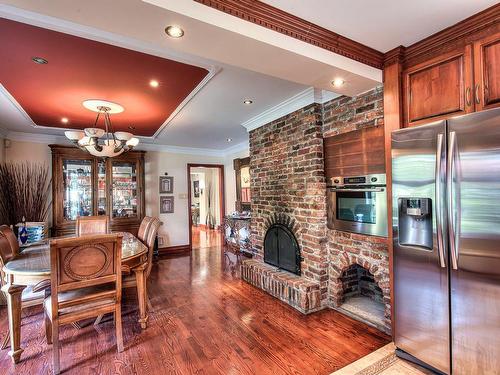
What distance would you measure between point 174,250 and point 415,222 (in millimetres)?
5177

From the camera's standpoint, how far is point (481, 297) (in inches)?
60.0

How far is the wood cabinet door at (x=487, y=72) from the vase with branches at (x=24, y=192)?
5917 mm

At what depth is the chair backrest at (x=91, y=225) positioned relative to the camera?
12.0 feet

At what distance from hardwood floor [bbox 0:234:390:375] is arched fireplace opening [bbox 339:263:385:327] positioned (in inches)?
4.8

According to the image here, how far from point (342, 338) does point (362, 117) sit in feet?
6.92

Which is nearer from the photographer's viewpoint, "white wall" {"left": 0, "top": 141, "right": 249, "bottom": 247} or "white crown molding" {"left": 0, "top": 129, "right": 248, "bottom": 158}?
"white crown molding" {"left": 0, "top": 129, "right": 248, "bottom": 158}

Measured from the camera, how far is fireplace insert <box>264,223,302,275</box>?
10.4 ft

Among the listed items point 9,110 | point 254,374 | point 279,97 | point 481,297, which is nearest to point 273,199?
point 279,97

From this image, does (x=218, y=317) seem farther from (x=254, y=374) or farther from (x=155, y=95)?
(x=155, y=95)

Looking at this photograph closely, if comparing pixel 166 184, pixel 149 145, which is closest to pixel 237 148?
pixel 166 184

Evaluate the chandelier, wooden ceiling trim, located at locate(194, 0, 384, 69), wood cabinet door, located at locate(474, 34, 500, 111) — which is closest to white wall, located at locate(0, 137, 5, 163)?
the chandelier

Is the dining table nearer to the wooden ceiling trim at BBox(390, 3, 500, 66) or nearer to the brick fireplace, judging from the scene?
the brick fireplace

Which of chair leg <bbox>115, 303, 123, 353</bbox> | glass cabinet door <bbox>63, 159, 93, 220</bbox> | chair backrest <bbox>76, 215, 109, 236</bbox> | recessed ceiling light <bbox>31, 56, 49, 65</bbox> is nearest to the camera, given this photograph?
recessed ceiling light <bbox>31, 56, 49, 65</bbox>

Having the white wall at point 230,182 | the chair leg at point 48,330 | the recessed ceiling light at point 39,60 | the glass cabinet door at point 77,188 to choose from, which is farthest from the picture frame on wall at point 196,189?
the recessed ceiling light at point 39,60
